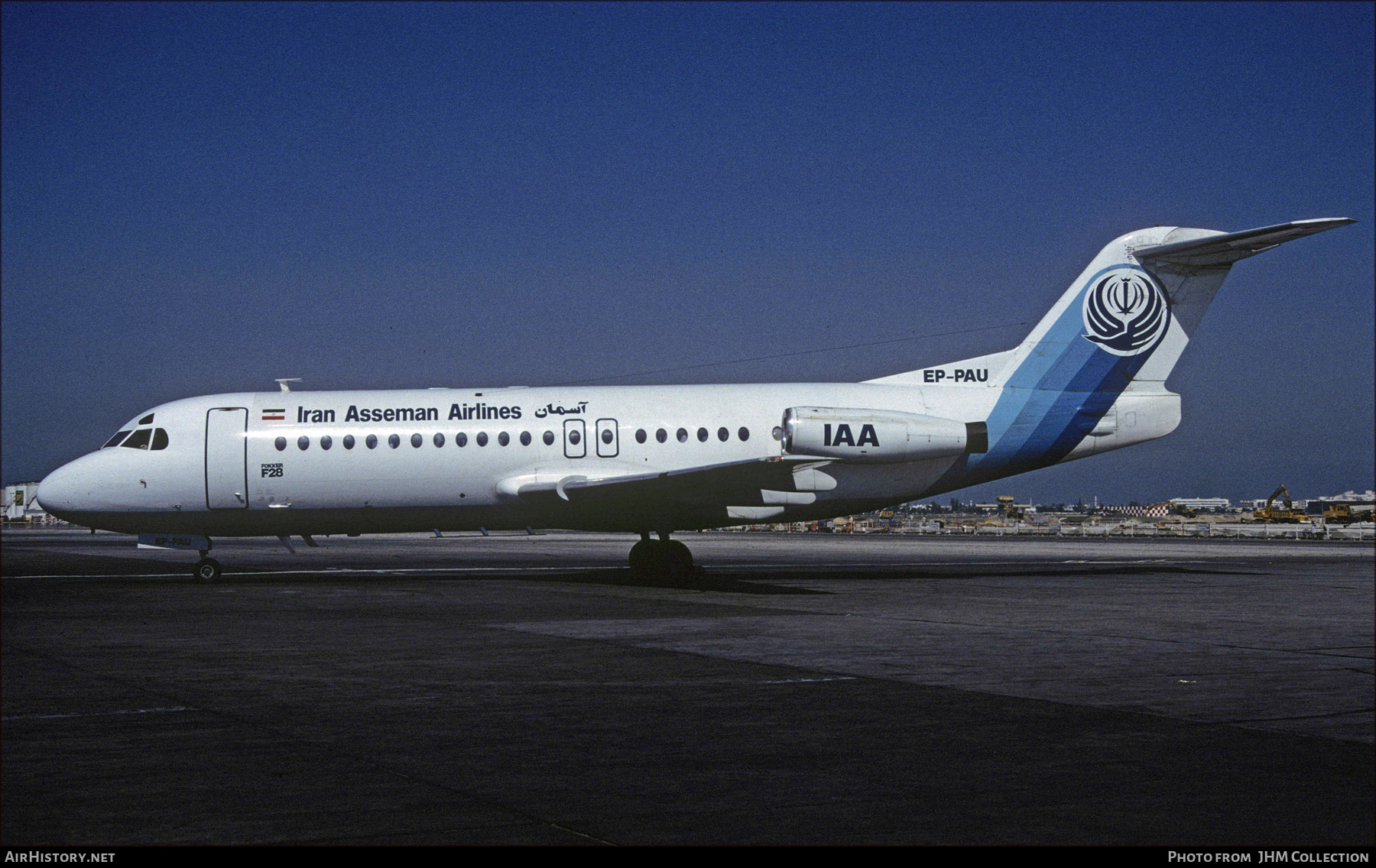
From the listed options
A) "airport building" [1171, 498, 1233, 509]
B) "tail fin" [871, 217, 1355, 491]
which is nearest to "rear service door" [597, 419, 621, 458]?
"tail fin" [871, 217, 1355, 491]

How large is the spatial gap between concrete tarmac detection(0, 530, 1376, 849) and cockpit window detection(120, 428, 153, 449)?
592 centimetres

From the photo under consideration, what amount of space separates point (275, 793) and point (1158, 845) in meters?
4.41

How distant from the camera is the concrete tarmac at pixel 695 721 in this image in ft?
19.0

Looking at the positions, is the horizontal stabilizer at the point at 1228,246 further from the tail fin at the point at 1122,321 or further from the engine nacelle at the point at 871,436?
the engine nacelle at the point at 871,436

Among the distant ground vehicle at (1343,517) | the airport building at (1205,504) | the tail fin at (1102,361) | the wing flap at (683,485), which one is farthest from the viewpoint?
the airport building at (1205,504)

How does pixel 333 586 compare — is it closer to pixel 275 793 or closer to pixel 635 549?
pixel 635 549

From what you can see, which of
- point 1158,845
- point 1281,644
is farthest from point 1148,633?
point 1158,845

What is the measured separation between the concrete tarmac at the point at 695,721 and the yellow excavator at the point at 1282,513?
231ft

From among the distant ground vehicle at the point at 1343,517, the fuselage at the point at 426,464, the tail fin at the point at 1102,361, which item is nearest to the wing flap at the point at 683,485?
the fuselage at the point at 426,464

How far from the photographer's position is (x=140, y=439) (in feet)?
81.8

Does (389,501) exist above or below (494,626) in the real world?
above

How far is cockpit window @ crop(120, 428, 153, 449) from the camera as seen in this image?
24.8 metres

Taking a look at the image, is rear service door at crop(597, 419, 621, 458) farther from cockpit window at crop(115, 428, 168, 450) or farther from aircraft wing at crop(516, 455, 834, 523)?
cockpit window at crop(115, 428, 168, 450)

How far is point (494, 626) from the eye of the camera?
1545cm
